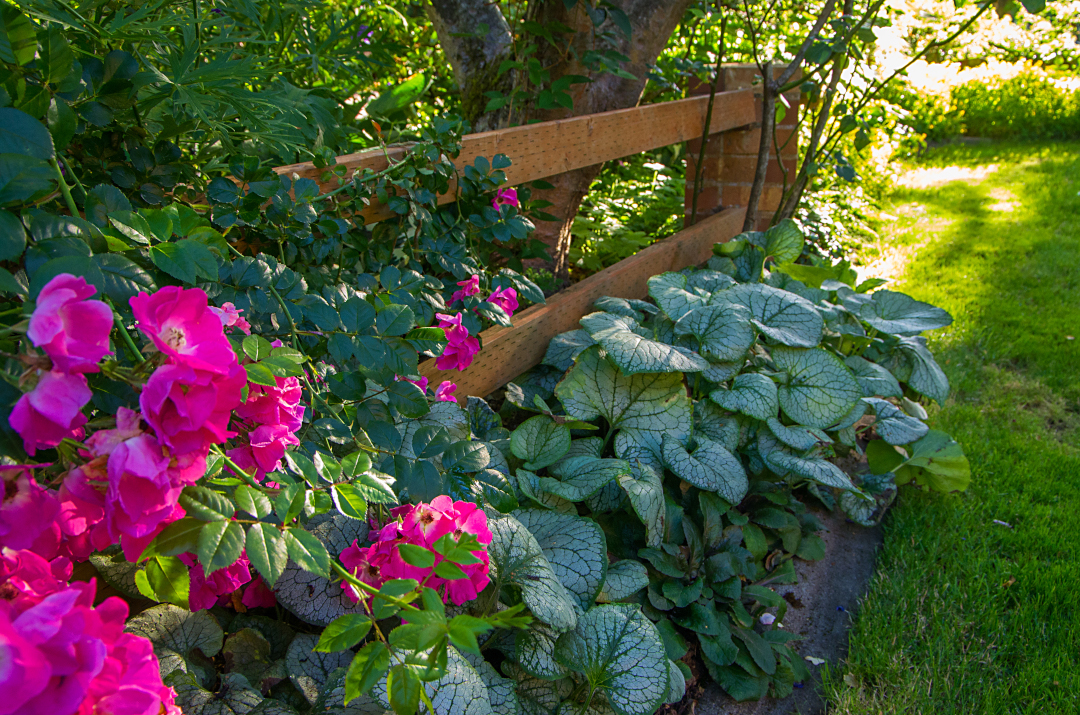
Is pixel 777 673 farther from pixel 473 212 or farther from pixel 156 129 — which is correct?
pixel 156 129

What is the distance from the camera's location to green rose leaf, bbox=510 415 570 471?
64.9 inches

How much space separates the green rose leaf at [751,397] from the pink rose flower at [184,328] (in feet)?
5.28

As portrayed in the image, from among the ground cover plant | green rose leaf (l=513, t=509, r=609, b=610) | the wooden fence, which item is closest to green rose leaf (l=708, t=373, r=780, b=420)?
the ground cover plant

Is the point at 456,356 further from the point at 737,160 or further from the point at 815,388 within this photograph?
the point at 737,160

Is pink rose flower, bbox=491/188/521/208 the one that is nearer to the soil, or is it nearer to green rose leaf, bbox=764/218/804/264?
the soil

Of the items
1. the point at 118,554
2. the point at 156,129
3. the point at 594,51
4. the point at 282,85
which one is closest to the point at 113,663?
the point at 118,554

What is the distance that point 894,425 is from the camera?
2.20 meters

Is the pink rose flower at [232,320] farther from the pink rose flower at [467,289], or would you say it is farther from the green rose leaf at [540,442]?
the green rose leaf at [540,442]

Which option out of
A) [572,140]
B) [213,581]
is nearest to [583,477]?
[213,581]

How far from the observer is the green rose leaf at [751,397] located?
6.35 ft

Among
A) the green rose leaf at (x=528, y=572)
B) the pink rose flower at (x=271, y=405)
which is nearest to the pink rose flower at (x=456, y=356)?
the green rose leaf at (x=528, y=572)

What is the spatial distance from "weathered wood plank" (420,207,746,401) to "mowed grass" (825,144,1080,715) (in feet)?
3.68

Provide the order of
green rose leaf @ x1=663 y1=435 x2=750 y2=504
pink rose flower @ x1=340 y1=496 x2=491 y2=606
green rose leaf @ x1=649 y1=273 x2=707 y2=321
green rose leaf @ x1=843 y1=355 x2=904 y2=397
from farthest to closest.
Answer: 1. green rose leaf @ x1=843 y1=355 x2=904 y2=397
2. green rose leaf @ x1=649 y1=273 x2=707 y2=321
3. green rose leaf @ x1=663 y1=435 x2=750 y2=504
4. pink rose flower @ x1=340 y1=496 x2=491 y2=606

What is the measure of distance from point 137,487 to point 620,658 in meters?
0.96
